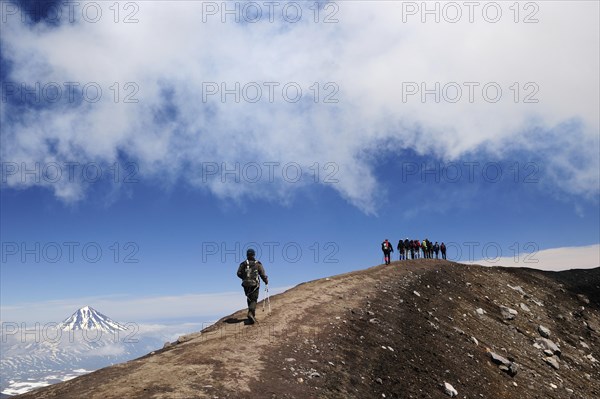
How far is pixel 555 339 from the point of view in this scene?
28.4m

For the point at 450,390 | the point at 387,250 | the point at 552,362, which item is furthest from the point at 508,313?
the point at 450,390

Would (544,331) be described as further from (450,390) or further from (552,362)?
(450,390)

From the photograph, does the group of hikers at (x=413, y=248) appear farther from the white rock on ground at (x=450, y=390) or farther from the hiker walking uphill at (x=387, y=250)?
the white rock on ground at (x=450, y=390)

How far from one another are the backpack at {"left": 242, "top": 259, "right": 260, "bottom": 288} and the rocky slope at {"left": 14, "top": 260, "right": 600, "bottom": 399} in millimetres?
2037

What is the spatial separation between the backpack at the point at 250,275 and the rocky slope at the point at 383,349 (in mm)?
2037

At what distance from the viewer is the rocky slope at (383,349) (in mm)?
12977

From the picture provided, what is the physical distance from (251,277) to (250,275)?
0.37ft

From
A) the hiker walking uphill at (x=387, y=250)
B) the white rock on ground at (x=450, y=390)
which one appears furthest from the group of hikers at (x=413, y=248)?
the white rock on ground at (x=450, y=390)

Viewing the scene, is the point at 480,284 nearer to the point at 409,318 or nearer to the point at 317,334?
the point at 409,318

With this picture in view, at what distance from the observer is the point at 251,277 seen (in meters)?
18.7

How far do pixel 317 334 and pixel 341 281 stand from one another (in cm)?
1035

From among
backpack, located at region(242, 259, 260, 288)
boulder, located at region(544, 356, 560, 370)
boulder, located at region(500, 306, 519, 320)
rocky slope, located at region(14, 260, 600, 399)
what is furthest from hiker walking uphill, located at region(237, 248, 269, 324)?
boulder, located at region(500, 306, 519, 320)

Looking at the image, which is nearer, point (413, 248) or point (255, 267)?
point (255, 267)

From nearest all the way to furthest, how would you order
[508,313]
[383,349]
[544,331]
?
1. [383,349]
2. [544,331]
3. [508,313]
